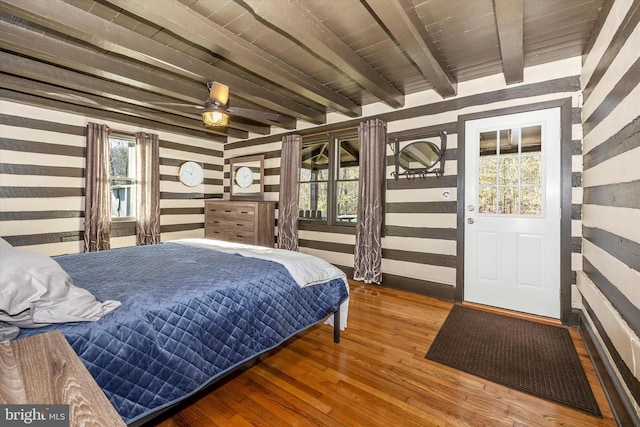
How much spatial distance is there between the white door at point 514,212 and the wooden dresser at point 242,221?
119 inches

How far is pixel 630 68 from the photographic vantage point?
1.55 m

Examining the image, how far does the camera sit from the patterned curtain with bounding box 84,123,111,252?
4.10m

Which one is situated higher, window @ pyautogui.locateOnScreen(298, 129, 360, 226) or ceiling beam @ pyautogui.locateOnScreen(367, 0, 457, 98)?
ceiling beam @ pyautogui.locateOnScreen(367, 0, 457, 98)

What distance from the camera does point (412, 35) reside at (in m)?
2.27

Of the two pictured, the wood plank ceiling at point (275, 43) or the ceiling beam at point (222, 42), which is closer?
the ceiling beam at point (222, 42)

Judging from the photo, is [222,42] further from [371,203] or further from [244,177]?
[244,177]

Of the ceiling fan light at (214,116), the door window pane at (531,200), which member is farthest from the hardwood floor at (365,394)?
the ceiling fan light at (214,116)

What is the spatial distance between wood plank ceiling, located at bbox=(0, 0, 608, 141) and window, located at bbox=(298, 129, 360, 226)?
3.17ft

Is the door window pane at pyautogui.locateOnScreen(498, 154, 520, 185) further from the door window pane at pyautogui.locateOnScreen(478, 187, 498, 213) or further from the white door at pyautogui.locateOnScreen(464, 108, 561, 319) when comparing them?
the door window pane at pyautogui.locateOnScreen(478, 187, 498, 213)

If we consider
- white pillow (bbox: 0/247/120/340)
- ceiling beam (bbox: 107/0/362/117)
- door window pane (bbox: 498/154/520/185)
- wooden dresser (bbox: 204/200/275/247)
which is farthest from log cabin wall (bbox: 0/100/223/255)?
door window pane (bbox: 498/154/520/185)

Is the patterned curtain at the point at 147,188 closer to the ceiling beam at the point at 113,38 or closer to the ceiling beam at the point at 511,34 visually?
the ceiling beam at the point at 113,38

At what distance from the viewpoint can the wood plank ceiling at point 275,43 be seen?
2.08 m

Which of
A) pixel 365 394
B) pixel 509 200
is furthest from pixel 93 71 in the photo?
pixel 509 200

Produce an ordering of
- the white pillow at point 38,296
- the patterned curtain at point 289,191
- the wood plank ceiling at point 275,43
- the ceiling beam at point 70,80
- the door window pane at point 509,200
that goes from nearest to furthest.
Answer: the white pillow at point 38,296
the wood plank ceiling at point 275,43
the ceiling beam at point 70,80
the door window pane at point 509,200
the patterned curtain at point 289,191
